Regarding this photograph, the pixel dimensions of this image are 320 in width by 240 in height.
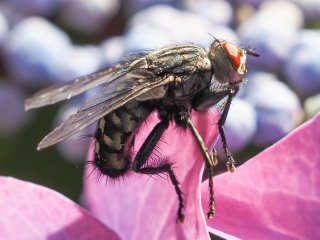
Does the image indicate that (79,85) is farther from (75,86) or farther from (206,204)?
(206,204)

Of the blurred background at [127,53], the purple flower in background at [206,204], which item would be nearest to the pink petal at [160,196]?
the purple flower in background at [206,204]

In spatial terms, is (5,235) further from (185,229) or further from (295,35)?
(295,35)

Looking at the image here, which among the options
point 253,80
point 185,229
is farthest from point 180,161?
point 253,80

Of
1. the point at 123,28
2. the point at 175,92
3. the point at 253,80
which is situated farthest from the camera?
Answer: the point at 123,28

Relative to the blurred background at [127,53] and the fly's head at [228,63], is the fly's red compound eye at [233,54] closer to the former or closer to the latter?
the fly's head at [228,63]

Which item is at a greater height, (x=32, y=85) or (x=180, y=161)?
(x=180, y=161)

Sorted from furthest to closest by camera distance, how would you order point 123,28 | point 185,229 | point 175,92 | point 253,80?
1. point 123,28
2. point 253,80
3. point 175,92
4. point 185,229

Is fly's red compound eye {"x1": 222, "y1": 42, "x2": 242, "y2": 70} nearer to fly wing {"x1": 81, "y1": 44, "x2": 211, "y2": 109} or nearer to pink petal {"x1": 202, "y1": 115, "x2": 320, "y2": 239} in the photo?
fly wing {"x1": 81, "y1": 44, "x2": 211, "y2": 109}
